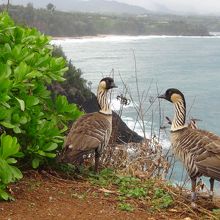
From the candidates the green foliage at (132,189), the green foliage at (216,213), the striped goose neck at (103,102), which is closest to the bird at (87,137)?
the striped goose neck at (103,102)

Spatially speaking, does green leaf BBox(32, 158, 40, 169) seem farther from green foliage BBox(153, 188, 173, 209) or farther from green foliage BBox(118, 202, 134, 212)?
green foliage BBox(153, 188, 173, 209)

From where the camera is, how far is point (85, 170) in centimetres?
766

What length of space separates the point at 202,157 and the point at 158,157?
235 centimetres

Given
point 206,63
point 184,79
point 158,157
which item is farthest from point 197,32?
point 158,157

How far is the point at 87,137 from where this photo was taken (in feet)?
24.8

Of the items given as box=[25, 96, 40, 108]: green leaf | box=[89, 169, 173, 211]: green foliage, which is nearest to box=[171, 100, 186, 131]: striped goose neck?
box=[89, 169, 173, 211]: green foliage

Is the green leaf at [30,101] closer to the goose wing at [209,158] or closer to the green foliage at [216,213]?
the goose wing at [209,158]

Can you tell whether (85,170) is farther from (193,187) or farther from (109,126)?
(193,187)

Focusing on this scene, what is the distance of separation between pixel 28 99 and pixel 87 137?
5.31 feet

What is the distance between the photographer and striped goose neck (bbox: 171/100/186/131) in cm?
752

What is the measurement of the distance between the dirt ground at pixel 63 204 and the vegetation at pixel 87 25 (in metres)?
30.8

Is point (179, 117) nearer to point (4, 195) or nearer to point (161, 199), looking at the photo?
point (161, 199)

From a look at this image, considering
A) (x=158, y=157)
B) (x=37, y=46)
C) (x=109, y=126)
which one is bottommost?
(x=158, y=157)

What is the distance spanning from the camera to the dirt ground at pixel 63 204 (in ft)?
18.5
